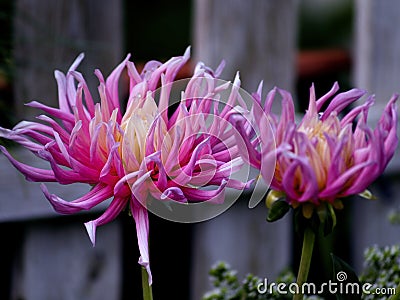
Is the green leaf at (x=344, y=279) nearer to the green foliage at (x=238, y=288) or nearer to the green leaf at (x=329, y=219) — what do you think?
the green leaf at (x=329, y=219)

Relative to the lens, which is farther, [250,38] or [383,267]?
[250,38]

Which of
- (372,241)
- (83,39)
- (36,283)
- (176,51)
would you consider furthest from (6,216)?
(176,51)

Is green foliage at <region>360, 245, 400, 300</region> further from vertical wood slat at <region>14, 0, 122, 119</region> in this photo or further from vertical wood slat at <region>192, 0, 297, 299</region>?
vertical wood slat at <region>192, 0, 297, 299</region>

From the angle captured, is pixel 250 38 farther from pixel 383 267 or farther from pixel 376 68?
pixel 383 267

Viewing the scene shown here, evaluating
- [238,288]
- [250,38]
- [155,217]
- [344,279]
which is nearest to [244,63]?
[250,38]

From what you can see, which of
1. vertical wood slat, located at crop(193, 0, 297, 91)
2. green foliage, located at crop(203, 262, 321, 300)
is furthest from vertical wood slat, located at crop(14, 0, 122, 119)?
green foliage, located at crop(203, 262, 321, 300)

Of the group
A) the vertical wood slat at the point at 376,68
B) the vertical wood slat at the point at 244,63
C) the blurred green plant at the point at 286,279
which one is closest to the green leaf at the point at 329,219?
the blurred green plant at the point at 286,279
